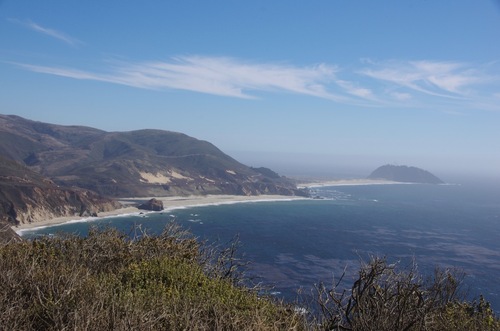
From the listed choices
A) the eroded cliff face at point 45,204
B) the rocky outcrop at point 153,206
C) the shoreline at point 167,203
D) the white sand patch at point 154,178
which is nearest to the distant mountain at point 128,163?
the white sand patch at point 154,178

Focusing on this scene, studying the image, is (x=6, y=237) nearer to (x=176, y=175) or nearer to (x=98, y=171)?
(x=98, y=171)

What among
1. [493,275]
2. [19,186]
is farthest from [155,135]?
[493,275]

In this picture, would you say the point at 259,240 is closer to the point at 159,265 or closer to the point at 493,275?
the point at 493,275

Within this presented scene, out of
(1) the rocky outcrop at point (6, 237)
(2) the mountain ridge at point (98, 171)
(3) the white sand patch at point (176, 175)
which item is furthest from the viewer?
(3) the white sand patch at point (176, 175)

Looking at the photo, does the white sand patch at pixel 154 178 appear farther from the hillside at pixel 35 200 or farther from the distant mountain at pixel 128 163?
the hillside at pixel 35 200

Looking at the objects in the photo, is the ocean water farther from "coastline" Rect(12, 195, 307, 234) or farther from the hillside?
the hillside

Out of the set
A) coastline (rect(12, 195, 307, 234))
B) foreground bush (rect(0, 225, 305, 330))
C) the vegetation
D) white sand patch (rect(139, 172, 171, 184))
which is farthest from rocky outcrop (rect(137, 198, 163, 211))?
the vegetation

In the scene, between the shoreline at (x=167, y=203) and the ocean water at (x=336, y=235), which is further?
the shoreline at (x=167, y=203)
